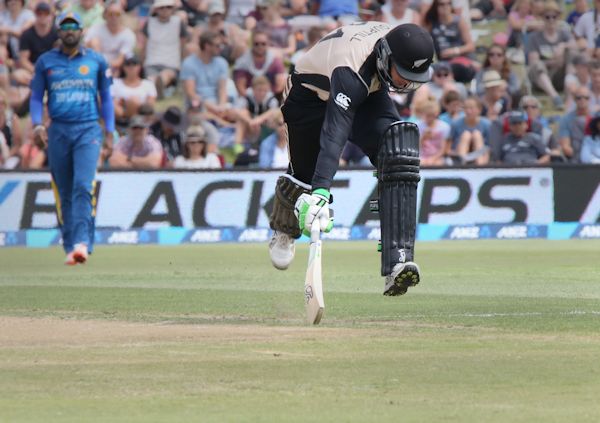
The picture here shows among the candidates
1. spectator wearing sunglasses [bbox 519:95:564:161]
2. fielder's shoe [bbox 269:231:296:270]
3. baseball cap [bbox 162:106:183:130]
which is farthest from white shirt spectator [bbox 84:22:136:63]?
fielder's shoe [bbox 269:231:296:270]

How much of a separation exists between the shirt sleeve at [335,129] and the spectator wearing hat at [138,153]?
31.1 ft

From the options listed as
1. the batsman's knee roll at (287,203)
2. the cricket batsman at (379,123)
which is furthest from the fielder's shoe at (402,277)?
the batsman's knee roll at (287,203)

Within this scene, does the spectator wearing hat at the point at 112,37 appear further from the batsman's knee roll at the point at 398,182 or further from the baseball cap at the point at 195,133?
the batsman's knee roll at the point at 398,182

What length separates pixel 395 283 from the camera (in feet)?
27.7

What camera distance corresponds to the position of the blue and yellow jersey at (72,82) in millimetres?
13203

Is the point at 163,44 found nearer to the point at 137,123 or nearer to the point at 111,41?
the point at 111,41

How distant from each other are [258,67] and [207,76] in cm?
82

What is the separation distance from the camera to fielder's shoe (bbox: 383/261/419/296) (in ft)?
27.3

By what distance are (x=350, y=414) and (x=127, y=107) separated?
45.2 feet

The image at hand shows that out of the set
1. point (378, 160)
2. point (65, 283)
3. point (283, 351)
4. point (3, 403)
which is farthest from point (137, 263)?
point (3, 403)

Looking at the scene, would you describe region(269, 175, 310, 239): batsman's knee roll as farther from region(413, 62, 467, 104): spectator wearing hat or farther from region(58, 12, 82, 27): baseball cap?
region(413, 62, 467, 104): spectator wearing hat

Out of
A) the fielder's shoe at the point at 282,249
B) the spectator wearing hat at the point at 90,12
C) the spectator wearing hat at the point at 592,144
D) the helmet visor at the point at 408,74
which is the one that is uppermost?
the helmet visor at the point at 408,74

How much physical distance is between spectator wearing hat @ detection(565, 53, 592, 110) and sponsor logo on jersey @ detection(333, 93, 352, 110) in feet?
39.9

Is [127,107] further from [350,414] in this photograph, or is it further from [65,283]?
[350,414]
